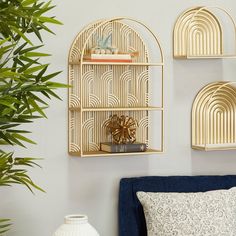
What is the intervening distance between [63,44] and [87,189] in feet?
2.75

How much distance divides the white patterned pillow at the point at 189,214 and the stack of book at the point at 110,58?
0.76m

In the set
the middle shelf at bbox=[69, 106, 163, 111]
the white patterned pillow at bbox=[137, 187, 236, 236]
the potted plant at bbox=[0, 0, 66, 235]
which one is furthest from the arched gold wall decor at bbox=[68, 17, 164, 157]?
the potted plant at bbox=[0, 0, 66, 235]

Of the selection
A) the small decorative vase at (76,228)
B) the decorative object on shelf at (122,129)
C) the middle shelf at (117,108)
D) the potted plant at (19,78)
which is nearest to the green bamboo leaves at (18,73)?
the potted plant at (19,78)

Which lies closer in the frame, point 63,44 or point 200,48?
point 63,44

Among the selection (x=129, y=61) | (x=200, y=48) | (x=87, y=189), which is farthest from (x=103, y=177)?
(x=200, y=48)

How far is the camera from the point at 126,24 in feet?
12.2

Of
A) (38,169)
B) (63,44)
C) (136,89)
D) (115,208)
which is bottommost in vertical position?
(115,208)

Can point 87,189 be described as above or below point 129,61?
below

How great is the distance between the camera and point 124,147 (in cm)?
358

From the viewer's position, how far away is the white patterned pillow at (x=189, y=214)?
134 inches

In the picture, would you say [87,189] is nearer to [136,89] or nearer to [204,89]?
[136,89]

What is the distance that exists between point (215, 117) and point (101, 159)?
764 millimetres

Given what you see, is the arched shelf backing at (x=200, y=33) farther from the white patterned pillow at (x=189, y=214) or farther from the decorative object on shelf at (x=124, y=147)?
the white patterned pillow at (x=189, y=214)

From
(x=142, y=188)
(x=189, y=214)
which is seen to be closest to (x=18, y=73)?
(x=142, y=188)
